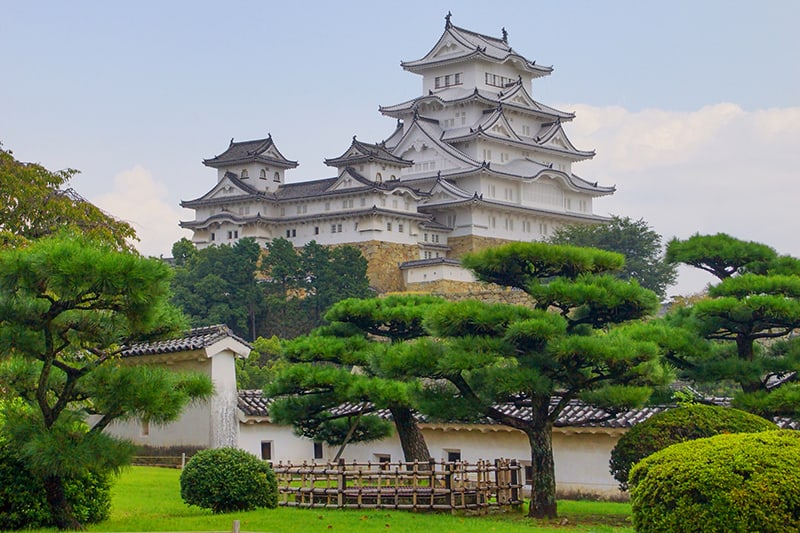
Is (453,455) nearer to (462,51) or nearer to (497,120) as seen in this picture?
(497,120)

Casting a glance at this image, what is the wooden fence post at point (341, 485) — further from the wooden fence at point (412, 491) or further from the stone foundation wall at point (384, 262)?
the stone foundation wall at point (384, 262)

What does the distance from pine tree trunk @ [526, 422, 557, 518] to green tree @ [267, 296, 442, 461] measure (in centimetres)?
212

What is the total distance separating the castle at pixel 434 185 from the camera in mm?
61000

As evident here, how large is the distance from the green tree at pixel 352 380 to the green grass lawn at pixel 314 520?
238 cm

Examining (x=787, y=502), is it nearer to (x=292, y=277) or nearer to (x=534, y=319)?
(x=534, y=319)

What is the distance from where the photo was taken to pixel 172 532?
530 inches

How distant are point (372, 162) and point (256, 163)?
22.8 feet

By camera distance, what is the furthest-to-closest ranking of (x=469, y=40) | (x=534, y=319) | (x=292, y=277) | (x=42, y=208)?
(x=469, y=40)
(x=292, y=277)
(x=42, y=208)
(x=534, y=319)

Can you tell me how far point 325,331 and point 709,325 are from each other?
6.78 meters

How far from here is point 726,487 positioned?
40.0 feet

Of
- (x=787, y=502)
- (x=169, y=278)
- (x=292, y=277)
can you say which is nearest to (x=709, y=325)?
(x=787, y=502)

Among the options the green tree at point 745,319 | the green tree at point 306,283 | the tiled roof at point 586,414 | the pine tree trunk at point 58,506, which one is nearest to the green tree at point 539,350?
the tiled roof at point 586,414

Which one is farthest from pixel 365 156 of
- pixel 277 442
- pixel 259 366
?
pixel 277 442

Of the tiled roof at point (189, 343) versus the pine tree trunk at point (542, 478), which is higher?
the tiled roof at point (189, 343)
